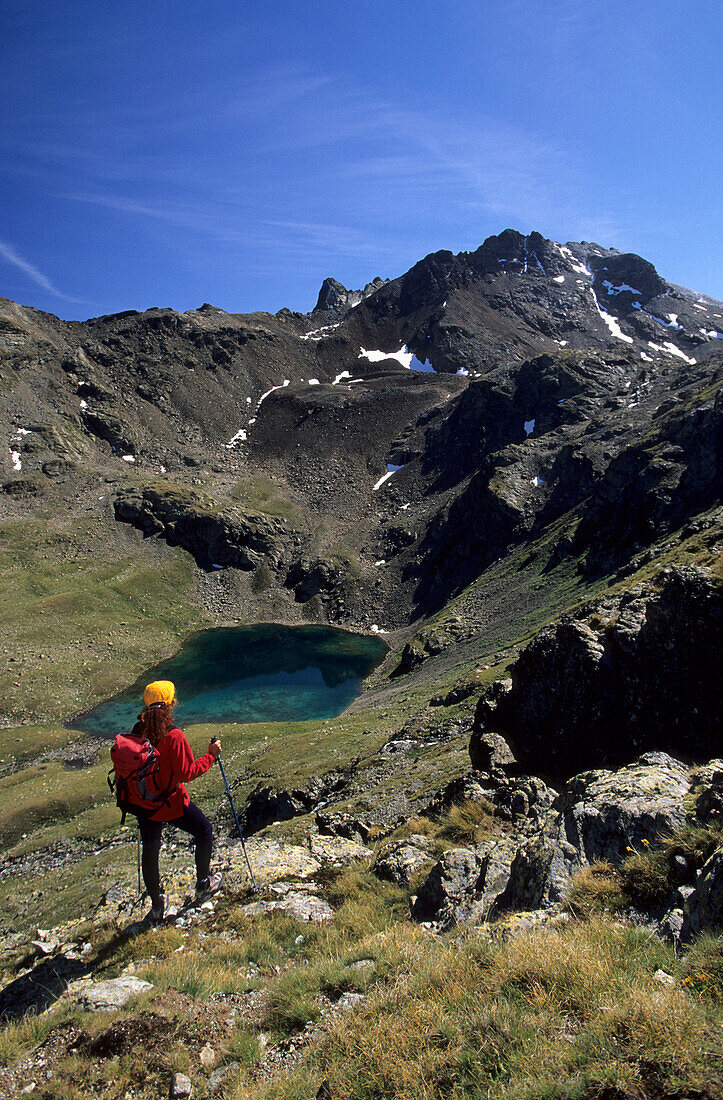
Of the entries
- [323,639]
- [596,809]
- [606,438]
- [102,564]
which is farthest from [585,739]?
[102,564]

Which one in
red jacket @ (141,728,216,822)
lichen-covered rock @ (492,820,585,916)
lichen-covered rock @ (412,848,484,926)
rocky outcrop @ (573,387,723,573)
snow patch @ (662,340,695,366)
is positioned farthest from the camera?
snow patch @ (662,340,695,366)

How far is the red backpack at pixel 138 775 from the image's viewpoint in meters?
8.70

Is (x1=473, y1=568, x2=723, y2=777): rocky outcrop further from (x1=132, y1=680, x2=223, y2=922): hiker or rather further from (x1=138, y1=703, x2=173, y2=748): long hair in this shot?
(x1=138, y1=703, x2=173, y2=748): long hair

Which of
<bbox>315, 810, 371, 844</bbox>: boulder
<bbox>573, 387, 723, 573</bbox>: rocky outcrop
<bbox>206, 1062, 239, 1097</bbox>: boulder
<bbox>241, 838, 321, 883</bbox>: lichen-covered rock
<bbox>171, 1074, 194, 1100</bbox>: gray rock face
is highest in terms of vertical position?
<bbox>573, 387, 723, 573</bbox>: rocky outcrop

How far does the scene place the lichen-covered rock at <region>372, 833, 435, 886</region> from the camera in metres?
11.1

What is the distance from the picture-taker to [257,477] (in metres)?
140

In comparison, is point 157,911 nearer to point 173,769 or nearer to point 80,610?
point 173,769

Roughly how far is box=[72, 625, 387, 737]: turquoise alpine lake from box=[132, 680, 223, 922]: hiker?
182ft

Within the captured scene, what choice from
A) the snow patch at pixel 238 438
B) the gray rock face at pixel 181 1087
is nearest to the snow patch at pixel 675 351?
the snow patch at pixel 238 438

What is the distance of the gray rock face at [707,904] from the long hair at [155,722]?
8.04m

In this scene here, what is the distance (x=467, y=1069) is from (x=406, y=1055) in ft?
1.87

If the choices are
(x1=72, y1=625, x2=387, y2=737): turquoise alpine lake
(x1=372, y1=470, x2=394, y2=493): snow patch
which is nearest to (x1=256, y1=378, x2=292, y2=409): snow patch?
(x1=372, y1=470, x2=394, y2=493): snow patch

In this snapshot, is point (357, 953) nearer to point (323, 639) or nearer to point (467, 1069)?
point (467, 1069)

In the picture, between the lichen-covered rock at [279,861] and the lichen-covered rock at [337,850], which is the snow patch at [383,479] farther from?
the lichen-covered rock at [279,861]
